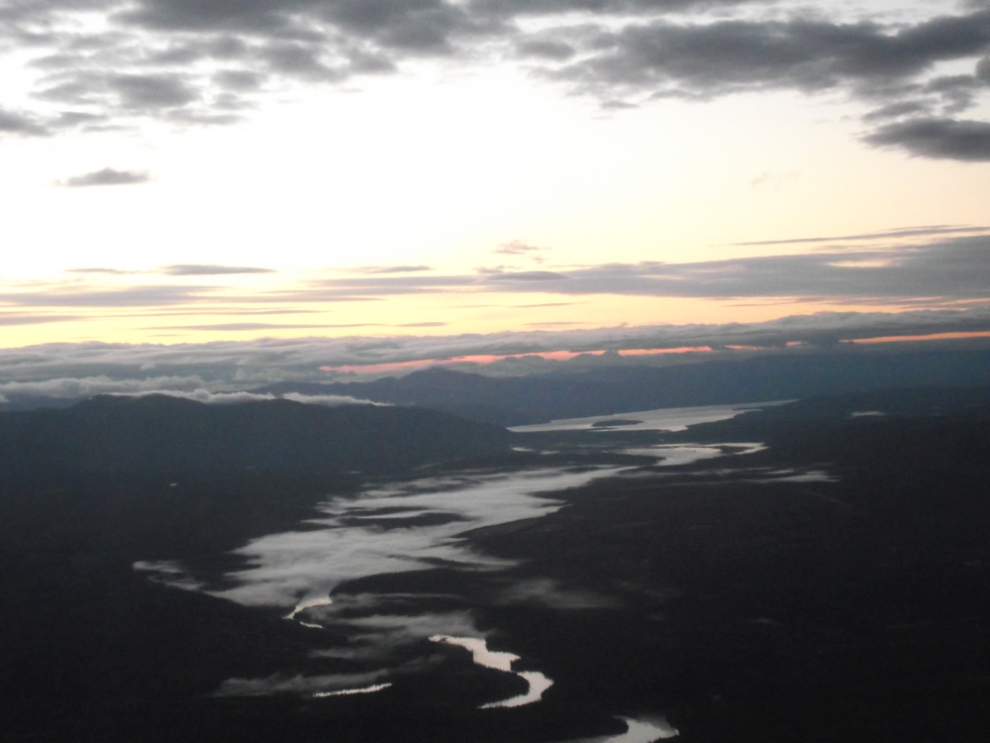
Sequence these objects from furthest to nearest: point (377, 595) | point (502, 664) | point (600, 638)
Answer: point (377, 595) < point (600, 638) < point (502, 664)

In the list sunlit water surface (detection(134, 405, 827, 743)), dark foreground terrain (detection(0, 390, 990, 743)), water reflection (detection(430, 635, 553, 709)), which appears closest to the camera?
dark foreground terrain (detection(0, 390, 990, 743))

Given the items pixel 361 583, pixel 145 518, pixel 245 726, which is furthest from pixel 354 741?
pixel 145 518

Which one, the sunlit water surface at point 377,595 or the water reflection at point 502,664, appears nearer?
the water reflection at point 502,664

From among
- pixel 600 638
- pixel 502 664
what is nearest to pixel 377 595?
pixel 502 664

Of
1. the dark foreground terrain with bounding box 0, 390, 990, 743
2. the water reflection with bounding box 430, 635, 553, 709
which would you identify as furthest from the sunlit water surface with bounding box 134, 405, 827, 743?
the dark foreground terrain with bounding box 0, 390, 990, 743

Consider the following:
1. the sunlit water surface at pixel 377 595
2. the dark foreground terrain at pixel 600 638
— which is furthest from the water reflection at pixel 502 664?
the dark foreground terrain at pixel 600 638

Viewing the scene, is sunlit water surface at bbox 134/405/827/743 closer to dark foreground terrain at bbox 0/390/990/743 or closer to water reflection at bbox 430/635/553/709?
water reflection at bbox 430/635/553/709

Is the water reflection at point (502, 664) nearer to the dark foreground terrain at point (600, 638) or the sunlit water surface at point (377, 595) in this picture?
the sunlit water surface at point (377, 595)

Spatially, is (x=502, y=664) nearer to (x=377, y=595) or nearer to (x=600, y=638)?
(x=600, y=638)
